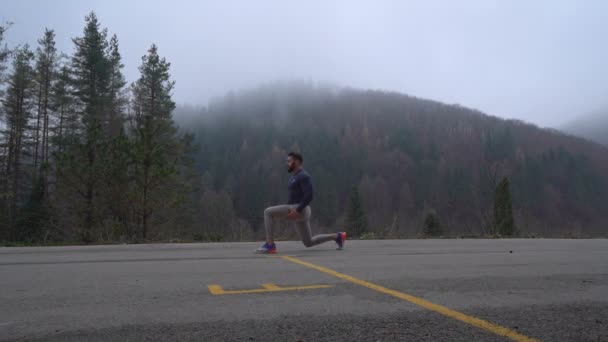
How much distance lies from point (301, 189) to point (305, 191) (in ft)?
0.32

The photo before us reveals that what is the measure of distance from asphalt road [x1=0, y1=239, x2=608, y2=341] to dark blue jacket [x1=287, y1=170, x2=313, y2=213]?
1.71m

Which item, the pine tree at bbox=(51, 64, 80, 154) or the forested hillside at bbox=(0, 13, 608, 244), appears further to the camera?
the pine tree at bbox=(51, 64, 80, 154)

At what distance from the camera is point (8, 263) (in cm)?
634

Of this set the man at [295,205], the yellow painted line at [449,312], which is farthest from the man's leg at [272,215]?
the yellow painted line at [449,312]

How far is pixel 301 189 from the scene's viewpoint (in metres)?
7.73

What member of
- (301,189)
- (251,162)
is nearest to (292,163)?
(301,189)

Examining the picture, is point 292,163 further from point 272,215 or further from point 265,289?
point 265,289

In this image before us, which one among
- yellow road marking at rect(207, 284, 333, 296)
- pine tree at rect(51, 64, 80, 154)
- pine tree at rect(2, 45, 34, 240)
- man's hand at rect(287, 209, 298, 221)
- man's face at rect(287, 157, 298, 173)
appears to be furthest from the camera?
pine tree at rect(51, 64, 80, 154)

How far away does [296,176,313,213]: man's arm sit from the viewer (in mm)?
7605

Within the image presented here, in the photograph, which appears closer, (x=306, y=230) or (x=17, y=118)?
(x=306, y=230)

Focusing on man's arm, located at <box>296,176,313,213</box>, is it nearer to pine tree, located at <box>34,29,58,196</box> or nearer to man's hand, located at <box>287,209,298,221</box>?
man's hand, located at <box>287,209,298,221</box>

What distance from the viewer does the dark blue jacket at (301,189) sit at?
7.63 m

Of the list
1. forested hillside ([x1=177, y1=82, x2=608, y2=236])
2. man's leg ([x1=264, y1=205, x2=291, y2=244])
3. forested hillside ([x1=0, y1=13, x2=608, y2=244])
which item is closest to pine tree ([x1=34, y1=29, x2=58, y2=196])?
forested hillside ([x1=0, y1=13, x2=608, y2=244])

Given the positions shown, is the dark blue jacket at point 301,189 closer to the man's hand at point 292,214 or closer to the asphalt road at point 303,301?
the man's hand at point 292,214
